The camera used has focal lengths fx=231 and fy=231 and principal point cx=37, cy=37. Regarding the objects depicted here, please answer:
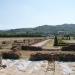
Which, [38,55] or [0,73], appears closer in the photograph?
[0,73]

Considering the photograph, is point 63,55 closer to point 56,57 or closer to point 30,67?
point 56,57

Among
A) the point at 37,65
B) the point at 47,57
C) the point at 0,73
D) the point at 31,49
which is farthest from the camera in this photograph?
the point at 31,49

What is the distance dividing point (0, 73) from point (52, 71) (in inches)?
108

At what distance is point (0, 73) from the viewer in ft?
38.1

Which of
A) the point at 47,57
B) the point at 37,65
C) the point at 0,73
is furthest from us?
the point at 47,57

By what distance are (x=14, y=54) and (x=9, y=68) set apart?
4.64m

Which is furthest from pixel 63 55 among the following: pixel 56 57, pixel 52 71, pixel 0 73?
pixel 0 73

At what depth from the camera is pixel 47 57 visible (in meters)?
16.7

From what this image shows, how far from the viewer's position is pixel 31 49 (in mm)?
24672

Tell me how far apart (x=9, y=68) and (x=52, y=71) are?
2.49 metres

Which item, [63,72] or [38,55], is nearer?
[63,72]

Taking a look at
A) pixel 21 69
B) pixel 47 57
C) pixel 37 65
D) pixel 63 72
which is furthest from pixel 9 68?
pixel 47 57

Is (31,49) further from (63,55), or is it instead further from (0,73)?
(0,73)

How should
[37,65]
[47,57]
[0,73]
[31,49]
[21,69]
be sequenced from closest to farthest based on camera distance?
[0,73] → [21,69] → [37,65] → [47,57] → [31,49]
